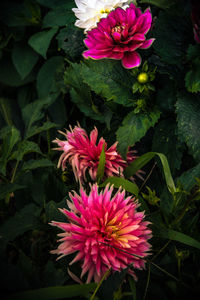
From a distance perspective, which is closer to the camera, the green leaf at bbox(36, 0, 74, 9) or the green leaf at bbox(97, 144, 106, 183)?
the green leaf at bbox(97, 144, 106, 183)

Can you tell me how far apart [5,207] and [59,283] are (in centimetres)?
43

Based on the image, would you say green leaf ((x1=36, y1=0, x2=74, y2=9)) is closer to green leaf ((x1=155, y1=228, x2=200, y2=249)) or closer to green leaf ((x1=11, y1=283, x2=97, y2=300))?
green leaf ((x1=155, y1=228, x2=200, y2=249))

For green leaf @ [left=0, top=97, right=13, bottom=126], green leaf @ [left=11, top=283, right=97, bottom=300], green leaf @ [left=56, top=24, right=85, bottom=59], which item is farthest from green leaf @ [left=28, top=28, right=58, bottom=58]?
green leaf @ [left=11, top=283, right=97, bottom=300]

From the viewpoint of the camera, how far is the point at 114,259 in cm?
65

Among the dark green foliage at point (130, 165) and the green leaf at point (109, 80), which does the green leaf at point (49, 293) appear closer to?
the dark green foliage at point (130, 165)

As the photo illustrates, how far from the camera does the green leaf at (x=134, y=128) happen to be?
881 millimetres

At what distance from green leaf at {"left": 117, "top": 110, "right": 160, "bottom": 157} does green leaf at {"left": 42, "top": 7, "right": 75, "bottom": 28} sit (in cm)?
42

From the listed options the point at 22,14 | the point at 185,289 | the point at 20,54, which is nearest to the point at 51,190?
the point at 185,289

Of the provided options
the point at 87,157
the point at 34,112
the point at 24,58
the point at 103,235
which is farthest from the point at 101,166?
the point at 24,58

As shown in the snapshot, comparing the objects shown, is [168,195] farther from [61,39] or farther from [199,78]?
[61,39]

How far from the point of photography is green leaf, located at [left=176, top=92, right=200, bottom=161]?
866 mm

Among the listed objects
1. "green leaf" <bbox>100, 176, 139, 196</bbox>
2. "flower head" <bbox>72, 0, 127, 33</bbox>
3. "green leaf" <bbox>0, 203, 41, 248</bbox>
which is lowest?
"green leaf" <bbox>0, 203, 41, 248</bbox>

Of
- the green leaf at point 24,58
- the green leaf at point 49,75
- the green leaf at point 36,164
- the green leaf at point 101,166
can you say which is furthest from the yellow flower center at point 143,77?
the green leaf at point 24,58

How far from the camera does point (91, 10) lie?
904mm
